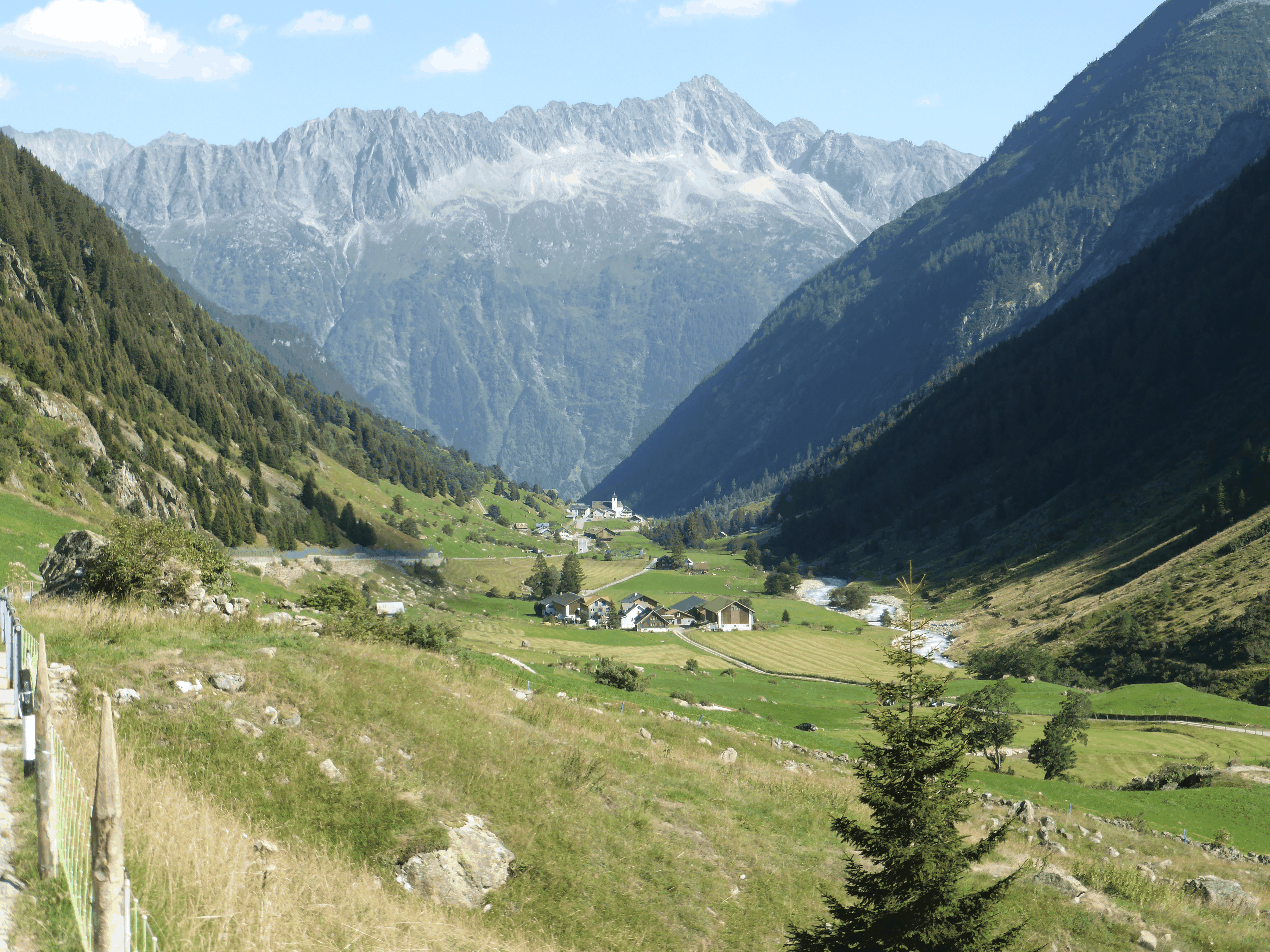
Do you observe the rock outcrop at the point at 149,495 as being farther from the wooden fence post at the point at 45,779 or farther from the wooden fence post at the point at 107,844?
the wooden fence post at the point at 107,844

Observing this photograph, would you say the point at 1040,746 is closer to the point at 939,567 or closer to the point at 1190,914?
the point at 1190,914

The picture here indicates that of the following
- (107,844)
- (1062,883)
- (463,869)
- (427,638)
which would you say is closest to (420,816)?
(463,869)

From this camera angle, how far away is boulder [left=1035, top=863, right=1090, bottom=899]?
22562mm

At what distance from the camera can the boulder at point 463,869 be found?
50.7ft

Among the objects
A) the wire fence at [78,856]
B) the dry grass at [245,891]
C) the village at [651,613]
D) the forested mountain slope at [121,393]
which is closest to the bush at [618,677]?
the dry grass at [245,891]

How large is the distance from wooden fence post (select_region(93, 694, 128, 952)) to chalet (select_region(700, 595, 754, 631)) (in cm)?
14349

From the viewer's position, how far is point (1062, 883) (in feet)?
75.2

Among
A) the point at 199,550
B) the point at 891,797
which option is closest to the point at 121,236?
the point at 199,550

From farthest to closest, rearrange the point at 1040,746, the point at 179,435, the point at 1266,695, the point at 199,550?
the point at 179,435
the point at 1266,695
the point at 1040,746
the point at 199,550

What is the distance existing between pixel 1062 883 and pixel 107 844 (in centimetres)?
2362

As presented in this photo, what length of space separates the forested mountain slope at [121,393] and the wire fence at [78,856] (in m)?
60.0

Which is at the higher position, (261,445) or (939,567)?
(261,445)

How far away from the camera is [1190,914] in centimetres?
2328

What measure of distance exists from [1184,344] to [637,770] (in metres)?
208
